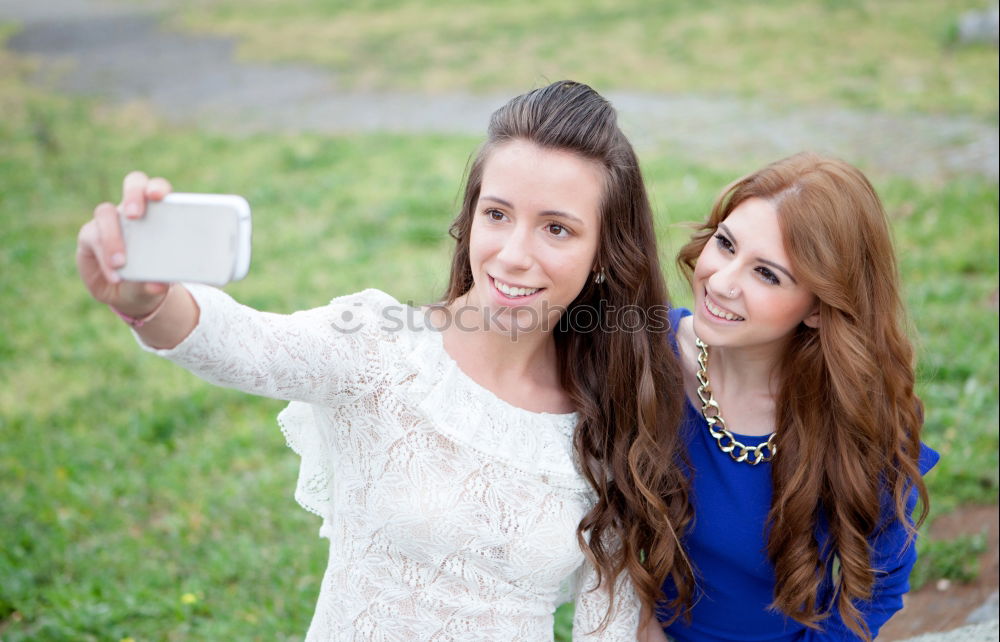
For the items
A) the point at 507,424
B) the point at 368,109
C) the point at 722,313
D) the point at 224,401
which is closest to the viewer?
the point at 507,424

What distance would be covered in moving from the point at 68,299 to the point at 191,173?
284 cm

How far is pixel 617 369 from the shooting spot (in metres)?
2.36

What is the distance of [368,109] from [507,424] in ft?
31.8

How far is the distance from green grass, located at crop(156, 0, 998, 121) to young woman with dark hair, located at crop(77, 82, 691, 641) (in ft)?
20.1

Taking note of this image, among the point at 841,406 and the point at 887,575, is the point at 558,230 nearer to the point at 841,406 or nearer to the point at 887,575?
the point at 841,406

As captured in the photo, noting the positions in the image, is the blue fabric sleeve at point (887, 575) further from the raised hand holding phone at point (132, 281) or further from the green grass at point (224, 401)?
the raised hand holding phone at point (132, 281)

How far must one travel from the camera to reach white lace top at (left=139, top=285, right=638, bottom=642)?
2080 mm

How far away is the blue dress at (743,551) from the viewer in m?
2.42

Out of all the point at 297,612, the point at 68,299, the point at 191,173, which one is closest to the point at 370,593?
the point at 297,612

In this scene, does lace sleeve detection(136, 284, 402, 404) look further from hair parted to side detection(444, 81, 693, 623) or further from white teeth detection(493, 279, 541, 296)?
hair parted to side detection(444, 81, 693, 623)

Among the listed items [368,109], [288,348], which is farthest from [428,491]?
[368,109]

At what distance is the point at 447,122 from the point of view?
34.1 ft

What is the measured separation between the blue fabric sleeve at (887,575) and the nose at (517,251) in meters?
1.17

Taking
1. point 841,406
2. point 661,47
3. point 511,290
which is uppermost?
point 661,47
